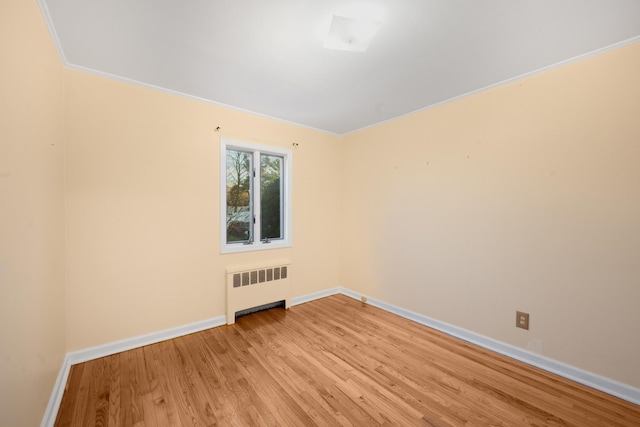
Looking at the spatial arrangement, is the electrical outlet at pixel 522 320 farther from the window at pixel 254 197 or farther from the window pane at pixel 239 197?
the window pane at pixel 239 197

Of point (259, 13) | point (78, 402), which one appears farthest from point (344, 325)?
point (259, 13)

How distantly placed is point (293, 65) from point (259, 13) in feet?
1.89

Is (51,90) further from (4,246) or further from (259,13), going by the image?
(259,13)

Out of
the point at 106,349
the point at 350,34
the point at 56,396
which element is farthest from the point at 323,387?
the point at 350,34

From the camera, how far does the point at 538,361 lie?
2137mm

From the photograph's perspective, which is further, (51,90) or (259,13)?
(51,90)

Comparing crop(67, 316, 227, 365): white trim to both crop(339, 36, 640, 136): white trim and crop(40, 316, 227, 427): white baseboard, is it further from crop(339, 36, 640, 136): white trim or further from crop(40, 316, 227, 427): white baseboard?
crop(339, 36, 640, 136): white trim

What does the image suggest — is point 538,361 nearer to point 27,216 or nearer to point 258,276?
point 258,276

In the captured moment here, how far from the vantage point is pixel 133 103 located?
7.73 feet

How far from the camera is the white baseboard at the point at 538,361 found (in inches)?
70.3

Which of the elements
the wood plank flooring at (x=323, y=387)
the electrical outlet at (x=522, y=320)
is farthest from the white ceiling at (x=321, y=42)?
the wood plank flooring at (x=323, y=387)

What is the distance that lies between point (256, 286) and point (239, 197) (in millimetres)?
1160

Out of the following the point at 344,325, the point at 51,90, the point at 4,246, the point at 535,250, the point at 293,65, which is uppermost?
the point at 293,65

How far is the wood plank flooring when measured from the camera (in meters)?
1.61
